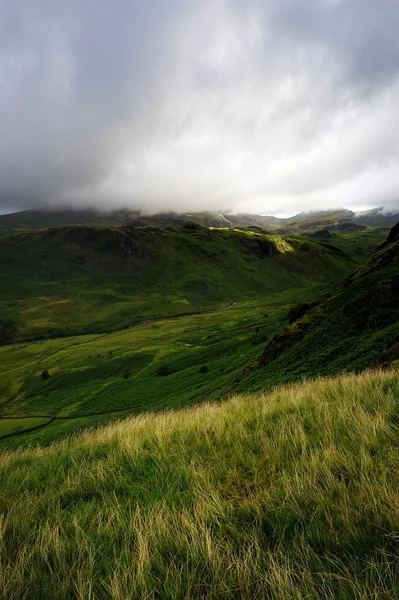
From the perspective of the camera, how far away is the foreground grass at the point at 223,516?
2281mm

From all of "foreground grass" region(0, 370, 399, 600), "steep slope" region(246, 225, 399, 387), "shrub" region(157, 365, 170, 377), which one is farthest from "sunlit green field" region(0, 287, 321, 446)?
"foreground grass" region(0, 370, 399, 600)

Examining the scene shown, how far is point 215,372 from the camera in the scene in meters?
35.4

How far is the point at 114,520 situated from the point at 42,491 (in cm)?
199

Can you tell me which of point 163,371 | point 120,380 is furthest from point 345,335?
point 120,380

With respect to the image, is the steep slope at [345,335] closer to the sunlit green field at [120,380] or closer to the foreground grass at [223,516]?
the sunlit green field at [120,380]

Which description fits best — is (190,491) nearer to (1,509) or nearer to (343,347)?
(1,509)

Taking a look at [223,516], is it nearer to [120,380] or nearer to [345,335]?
[345,335]

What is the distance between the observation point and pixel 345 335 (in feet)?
60.1

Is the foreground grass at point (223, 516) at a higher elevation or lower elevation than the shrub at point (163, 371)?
higher

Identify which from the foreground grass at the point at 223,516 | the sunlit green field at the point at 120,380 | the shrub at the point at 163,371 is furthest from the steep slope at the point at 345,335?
the shrub at the point at 163,371

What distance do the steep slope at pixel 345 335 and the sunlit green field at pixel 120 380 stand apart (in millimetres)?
5115

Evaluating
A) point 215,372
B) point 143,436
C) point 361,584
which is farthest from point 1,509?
point 215,372

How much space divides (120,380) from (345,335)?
4642 centimetres

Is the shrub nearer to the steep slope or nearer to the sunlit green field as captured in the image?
the sunlit green field
